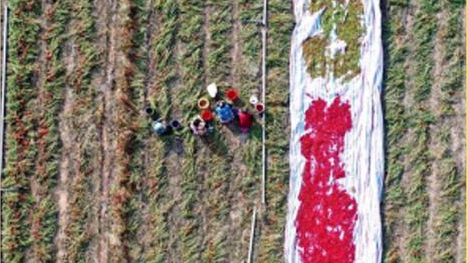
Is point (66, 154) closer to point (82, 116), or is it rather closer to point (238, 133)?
point (82, 116)

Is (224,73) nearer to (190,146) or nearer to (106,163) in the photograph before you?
(190,146)

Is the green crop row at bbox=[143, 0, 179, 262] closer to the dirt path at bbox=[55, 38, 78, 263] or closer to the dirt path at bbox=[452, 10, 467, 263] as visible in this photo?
the dirt path at bbox=[55, 38, 78, 263]

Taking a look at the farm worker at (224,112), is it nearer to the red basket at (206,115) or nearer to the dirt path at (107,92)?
the red basket at (206,115)

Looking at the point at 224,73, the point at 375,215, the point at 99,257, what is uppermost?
the point at 224,73

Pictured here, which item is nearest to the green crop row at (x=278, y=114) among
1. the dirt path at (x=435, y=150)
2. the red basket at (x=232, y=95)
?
the red basket at (x=232, y=95)

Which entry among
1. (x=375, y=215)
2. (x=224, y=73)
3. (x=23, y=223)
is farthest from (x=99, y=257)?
(x=375, y=215)

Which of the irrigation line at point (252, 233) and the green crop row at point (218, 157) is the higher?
the green crop row at point (218, 157)

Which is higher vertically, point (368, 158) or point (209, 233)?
point (368, 158)
